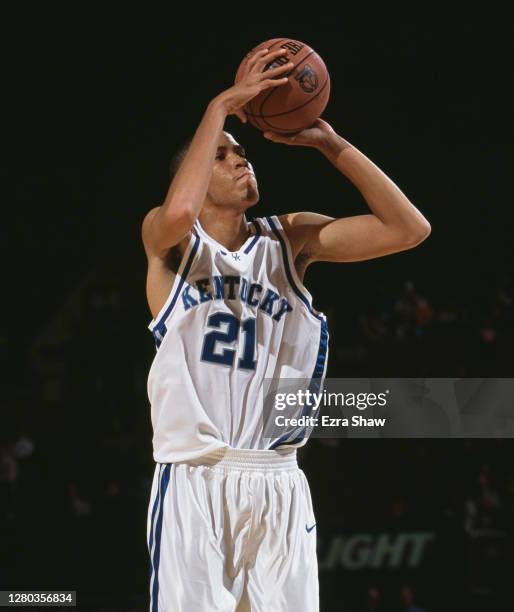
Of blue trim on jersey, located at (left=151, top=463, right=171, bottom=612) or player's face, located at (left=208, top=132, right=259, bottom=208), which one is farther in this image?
player's face, located at (left=208, top=132, right=259, bottom=208)

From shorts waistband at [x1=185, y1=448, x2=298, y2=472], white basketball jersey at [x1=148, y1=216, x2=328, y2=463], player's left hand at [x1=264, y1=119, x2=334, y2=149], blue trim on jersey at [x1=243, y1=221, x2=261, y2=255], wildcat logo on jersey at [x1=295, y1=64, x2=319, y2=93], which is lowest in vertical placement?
shorts waistband at [x1=185, y1=448, x2=298, y2=472]

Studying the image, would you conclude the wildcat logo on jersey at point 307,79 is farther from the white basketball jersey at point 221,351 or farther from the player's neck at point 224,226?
the white basketball jersey at point 221,351

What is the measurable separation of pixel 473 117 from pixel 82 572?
562 centimetres

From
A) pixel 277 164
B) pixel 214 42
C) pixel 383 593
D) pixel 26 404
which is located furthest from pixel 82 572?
pixel 214 42

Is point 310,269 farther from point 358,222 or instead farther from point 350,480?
point 358,222

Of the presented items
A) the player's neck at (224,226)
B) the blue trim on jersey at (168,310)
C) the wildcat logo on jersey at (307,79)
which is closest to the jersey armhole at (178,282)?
the blue trim on jersey at (168,310)

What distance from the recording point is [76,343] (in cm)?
1008

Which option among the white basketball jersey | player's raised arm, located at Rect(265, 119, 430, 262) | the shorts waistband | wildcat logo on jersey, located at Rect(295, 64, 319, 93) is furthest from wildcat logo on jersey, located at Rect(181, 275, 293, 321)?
wildcat logo on jersey, located at Rect(295, 64, 319, 93)

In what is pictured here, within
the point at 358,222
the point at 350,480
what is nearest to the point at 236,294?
the point at 358,222

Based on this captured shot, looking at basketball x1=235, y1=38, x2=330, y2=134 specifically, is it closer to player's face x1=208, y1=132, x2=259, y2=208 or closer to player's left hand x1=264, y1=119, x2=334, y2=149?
player's left hand x1=264, y1=119, x2=334, y2=149

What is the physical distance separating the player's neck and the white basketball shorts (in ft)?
2.64

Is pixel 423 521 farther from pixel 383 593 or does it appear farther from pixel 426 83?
pixel 426 83

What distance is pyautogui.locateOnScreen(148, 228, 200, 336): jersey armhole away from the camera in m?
3.37

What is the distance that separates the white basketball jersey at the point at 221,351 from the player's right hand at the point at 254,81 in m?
0.50
